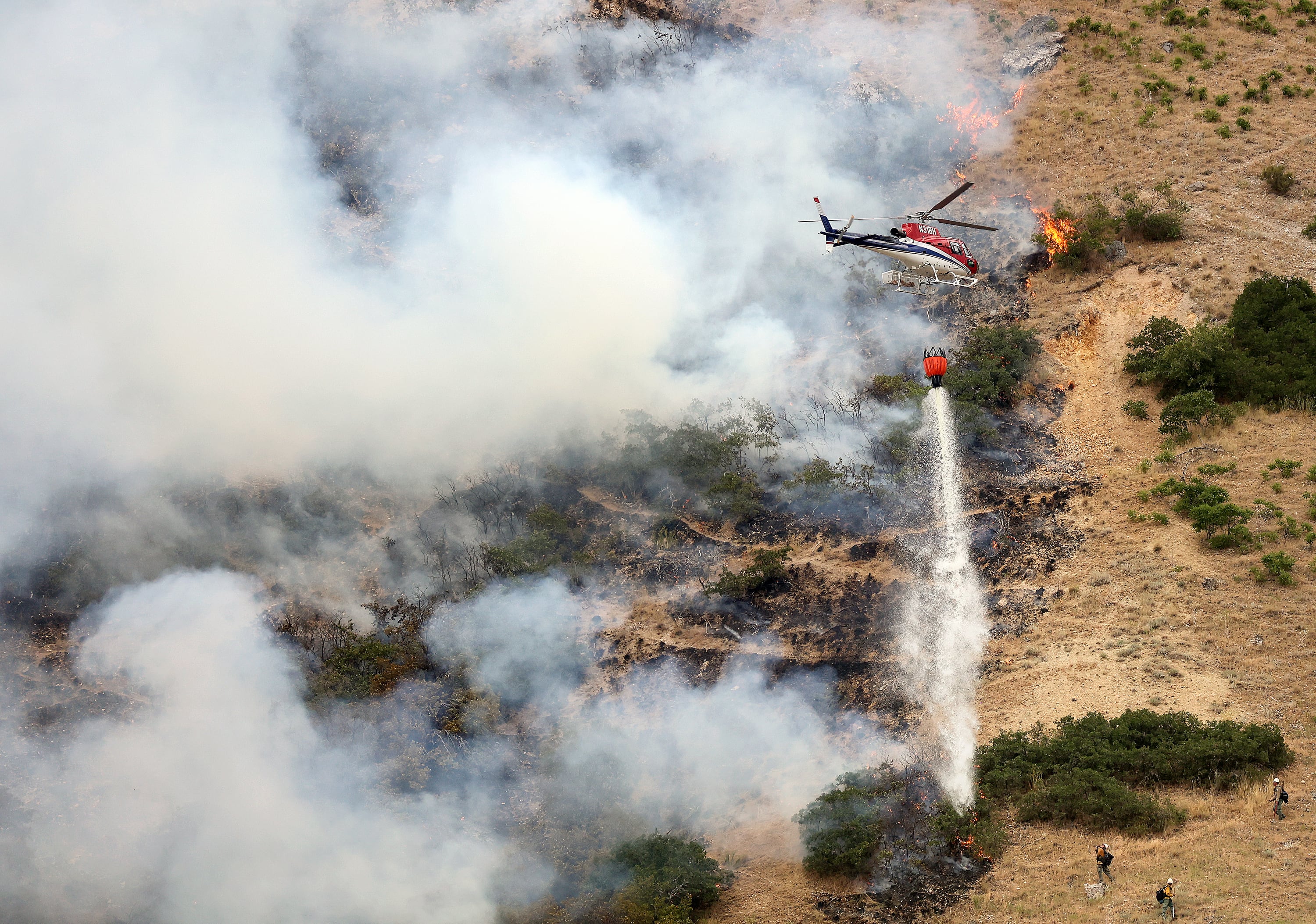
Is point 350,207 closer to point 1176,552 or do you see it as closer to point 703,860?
point 703,860

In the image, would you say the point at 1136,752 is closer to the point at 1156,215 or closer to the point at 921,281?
the point at 921,281

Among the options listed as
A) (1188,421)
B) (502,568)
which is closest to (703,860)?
(502,568)

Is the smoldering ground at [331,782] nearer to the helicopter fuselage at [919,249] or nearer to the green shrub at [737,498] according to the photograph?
the green shrub at [737,498]

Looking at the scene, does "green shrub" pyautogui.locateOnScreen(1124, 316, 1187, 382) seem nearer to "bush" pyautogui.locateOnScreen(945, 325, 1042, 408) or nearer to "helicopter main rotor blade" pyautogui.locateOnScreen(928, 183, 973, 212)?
"bush" pyautogui.locateOnScreen(945, 325, 1042, 408)

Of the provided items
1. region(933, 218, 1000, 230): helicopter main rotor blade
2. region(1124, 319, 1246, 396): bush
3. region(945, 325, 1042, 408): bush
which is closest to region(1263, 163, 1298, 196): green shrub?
region(1124, 319, 1246, 396): bush

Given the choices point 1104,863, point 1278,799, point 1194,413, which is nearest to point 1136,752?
point 1278,799

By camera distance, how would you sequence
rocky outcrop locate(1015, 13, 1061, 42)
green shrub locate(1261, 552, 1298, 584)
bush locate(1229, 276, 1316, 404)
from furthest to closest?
rocky outcrop locate(1015, 13, 1061, 42) → bush locate(1229, 276, 1316, 404) → green shrub locate(1261, 552, 1298, 584)

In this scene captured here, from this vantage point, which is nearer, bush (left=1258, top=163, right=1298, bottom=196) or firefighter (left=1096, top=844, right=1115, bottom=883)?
firefighter (left=1096, top=844, right=1115, bottom=883)
